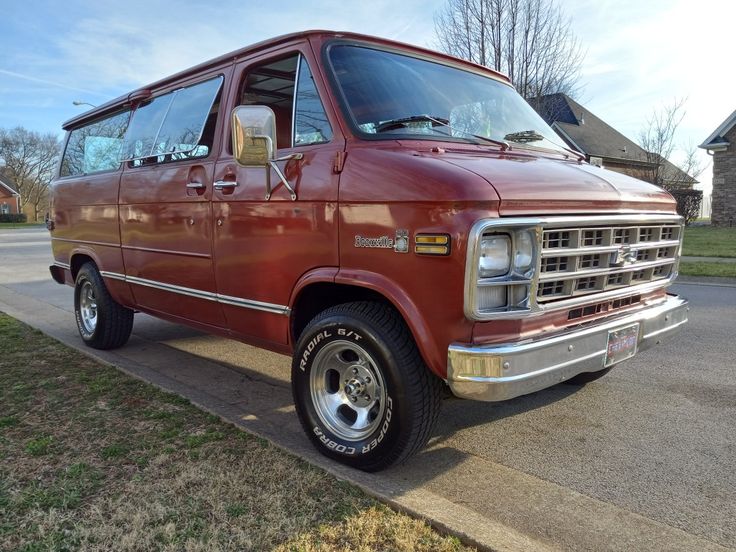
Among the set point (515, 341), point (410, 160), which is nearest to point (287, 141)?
point (410, 160)

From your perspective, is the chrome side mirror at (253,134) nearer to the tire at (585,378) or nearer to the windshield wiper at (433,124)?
the windshield wiper at (433,124)

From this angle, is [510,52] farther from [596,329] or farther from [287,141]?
[596,329]

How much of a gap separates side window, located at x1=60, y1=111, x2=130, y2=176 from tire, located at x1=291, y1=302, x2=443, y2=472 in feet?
10.2

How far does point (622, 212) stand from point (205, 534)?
2.62 meters

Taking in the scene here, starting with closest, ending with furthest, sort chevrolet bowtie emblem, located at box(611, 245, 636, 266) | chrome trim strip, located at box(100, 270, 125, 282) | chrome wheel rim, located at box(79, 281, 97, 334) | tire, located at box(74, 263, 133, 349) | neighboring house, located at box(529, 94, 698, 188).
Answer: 1. chevrolet bowtie emblem, located at box(611, 245, 636, 266)
2. chrome trim strip, located at box(100, 270, 125, 282)
3. tire, located at box(74, 263, 133, 349)
4. chrome wheel rim, located at box(79, 281, 97, 334)
5. neighboring house, located at box(529, 94, 698, 188)

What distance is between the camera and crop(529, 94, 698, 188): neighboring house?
19097 millimetres

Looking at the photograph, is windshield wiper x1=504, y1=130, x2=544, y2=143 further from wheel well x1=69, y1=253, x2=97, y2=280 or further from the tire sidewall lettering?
wheel well x1=69, y1=253, x2=97, y2=280

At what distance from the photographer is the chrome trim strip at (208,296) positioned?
3539 millimetres

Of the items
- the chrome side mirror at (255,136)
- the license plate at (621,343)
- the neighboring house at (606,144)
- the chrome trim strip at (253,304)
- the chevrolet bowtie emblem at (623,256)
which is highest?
the neighboring house at (606,144)

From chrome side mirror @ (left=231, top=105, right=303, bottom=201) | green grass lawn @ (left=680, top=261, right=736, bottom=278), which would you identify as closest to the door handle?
chrome side mirror @ (left=231, top=105, right=303, bottom=201)

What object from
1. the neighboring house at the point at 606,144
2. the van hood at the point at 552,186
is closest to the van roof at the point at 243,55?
the van hood at the point at 552,186

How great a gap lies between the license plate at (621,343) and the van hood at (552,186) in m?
0.64

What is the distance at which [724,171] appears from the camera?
2748 centimetres

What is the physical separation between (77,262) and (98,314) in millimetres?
821
